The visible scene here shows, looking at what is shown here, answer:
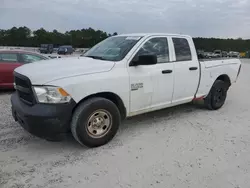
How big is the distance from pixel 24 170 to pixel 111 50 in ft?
8.16

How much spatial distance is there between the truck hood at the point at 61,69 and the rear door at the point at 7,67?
4.09 metres

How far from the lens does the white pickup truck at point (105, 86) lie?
11.0 ft

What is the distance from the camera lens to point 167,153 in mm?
3635

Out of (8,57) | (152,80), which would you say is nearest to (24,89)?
(152,80)

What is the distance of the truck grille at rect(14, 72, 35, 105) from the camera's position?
345 centimetres

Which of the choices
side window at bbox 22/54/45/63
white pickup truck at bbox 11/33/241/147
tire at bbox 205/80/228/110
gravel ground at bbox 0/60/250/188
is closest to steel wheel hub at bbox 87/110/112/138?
white pickup truck at bbox 11/33/241/147

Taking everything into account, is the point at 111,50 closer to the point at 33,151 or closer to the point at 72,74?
the point at 72,74

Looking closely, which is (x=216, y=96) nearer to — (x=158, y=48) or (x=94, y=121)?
(x=158, y=48)

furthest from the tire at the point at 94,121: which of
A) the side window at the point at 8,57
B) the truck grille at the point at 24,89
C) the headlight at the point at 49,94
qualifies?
the side window at the point at 8,57

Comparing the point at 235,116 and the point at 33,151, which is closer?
the point at 33,151

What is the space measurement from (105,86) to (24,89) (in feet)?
3.97

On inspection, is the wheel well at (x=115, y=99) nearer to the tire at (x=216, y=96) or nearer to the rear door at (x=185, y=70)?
the rear door at (x=185, y=70)

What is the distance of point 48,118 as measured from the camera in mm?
3297

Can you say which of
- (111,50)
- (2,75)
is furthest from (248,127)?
(2,75)
